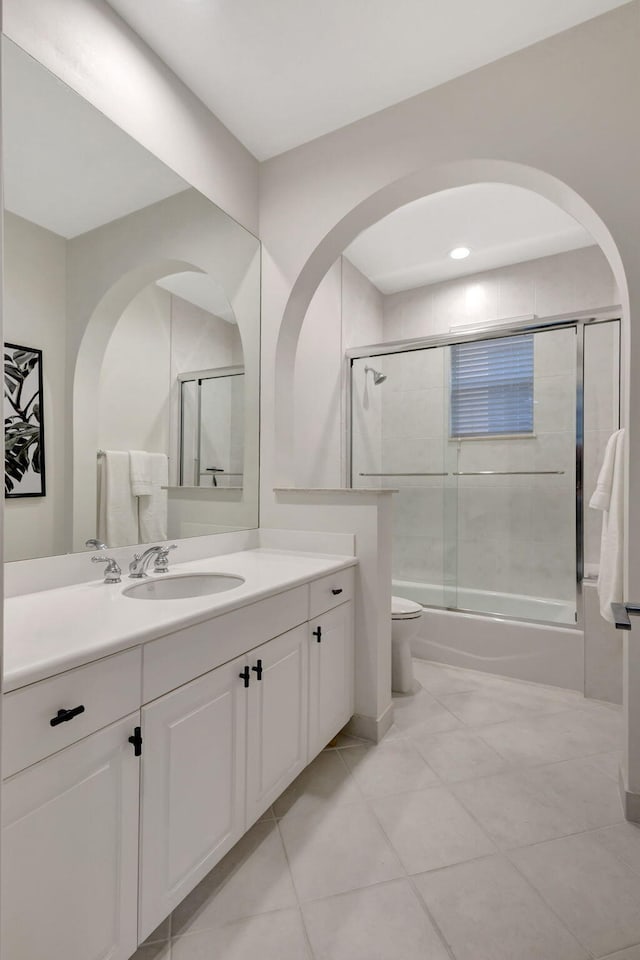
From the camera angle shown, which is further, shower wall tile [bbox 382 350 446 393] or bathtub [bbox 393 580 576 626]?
shower wall tile [bbox 382 350 446 393]

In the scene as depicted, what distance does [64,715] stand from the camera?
2.77 ft

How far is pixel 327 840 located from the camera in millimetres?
1443

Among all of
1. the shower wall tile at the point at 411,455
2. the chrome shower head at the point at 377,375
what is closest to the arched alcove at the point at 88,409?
the chrome shower head at the point at 377,375

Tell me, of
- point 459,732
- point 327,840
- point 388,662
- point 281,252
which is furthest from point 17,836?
point 281,252

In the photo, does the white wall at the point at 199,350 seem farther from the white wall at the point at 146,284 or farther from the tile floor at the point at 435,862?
the tile floor at the point at 435,862

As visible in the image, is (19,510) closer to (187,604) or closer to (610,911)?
(187,604)

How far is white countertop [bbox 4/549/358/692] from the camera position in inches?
33.7

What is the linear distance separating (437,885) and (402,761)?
0.56 metres

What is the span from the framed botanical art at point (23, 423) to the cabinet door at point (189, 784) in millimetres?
774

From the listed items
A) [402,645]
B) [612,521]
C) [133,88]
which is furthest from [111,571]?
[612,521]

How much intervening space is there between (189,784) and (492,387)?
2.98 m

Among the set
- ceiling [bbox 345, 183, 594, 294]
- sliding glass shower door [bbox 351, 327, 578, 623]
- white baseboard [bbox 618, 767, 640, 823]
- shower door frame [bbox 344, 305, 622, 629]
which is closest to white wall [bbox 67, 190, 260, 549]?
ceiling [bbox 345, 183, 594, 294]

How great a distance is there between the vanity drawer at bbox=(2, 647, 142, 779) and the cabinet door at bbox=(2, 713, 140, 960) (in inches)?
0.9

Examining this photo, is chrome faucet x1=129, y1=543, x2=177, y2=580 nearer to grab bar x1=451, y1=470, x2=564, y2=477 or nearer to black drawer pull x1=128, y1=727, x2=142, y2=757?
black drawer pull x1=128, y1=727, x2=142, y2=757
